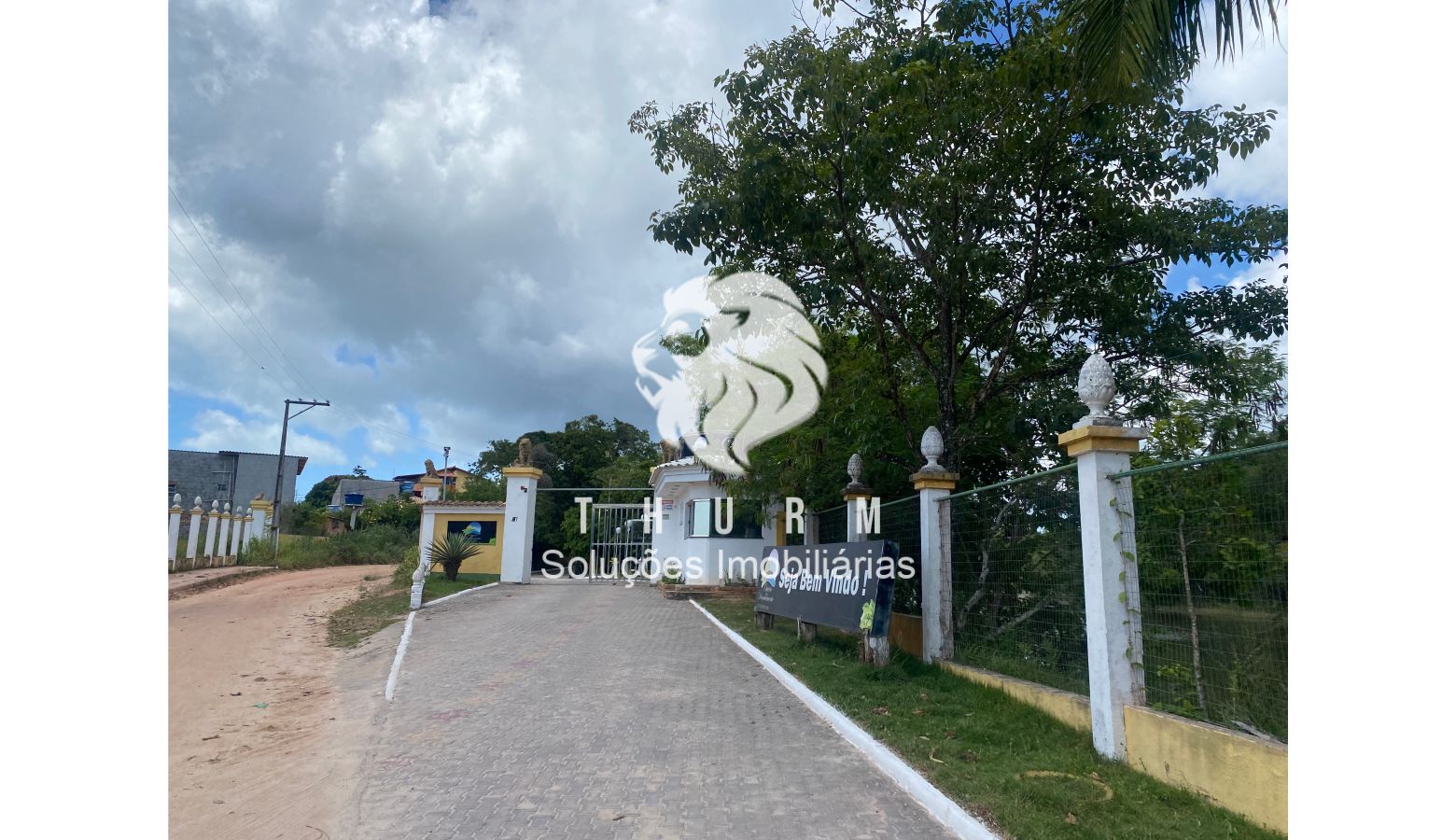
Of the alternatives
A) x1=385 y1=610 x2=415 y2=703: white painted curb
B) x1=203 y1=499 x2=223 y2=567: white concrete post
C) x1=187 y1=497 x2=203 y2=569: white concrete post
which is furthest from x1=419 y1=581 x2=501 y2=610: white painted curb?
x1=203 y1=499 x2=223 y2=567: white concrete post

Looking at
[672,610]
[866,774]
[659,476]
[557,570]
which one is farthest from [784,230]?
[557,570]

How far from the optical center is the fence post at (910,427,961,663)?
804 centimetres

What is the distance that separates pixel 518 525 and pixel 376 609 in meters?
5.99

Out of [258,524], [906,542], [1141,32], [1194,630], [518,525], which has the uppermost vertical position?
[1141,32]

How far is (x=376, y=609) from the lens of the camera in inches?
573

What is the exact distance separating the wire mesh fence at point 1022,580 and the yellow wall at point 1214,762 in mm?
901

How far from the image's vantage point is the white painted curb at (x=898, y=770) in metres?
3.91

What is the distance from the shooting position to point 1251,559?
12.9ft

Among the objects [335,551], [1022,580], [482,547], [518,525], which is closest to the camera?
[1022,580]

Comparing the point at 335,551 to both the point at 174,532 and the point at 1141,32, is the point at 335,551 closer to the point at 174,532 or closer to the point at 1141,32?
the point at 174,532

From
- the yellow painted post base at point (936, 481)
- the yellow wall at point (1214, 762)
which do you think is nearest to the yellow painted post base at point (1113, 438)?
the yellow wall at point (1214, 762)

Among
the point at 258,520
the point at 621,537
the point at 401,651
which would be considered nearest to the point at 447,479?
the point at 258,520

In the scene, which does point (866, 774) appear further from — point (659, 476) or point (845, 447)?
point (659, 476)

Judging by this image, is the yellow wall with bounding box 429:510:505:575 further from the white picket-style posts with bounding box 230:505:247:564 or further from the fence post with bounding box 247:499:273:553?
the fence post with bounding box 247:499:273:553
